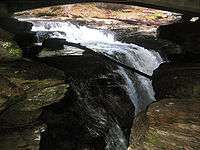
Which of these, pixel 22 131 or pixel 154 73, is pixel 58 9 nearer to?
pixel 154 73

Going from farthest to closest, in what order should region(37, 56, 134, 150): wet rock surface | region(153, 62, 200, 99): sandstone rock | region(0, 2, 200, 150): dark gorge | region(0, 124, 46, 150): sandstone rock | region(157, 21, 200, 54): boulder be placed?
region(157, 21, 200, 54): boulder, region(153, 62, 200, 99): sandstone rock, region(37, 56, 134, 150): wet rock surface, region(0, 124, 46, 150): sandstone rock, region(0, 2, 200, 150): dark gorge

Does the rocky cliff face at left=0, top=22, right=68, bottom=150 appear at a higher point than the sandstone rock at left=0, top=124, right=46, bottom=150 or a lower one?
higher

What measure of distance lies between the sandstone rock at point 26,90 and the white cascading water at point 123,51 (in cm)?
287

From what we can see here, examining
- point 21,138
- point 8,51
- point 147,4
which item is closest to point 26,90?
point 21,138

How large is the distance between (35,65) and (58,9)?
12522 mm

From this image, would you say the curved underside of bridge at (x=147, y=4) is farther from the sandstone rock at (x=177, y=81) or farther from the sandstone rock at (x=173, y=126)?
the sandstone rock at (x=173, y=126)

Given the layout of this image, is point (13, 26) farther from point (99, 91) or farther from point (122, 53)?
point (99, 91)

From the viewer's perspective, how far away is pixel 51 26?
18.3 m

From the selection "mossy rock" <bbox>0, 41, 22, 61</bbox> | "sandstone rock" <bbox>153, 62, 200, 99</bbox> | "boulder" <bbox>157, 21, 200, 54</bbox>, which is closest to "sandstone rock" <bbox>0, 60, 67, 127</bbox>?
"mossy rock" <bbox>0, 41, 22, 61</bbox>

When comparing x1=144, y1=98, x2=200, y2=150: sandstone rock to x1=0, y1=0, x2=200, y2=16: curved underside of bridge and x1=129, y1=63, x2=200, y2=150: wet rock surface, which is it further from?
x1=0, y1=0, x2=200, y2=16: curved underside of bridge

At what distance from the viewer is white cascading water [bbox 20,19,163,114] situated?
12008 mm

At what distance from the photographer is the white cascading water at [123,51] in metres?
12.0

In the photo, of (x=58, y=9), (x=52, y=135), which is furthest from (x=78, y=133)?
(x=58, y=9)

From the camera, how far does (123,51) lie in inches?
560
